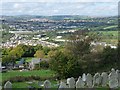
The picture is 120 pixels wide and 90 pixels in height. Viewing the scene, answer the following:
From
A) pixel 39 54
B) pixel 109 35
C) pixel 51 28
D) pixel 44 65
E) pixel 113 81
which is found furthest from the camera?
pixel 51 28

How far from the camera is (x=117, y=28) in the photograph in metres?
42.8

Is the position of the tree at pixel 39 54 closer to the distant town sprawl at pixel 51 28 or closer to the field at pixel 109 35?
the distant town sprawl at pixel 51 28

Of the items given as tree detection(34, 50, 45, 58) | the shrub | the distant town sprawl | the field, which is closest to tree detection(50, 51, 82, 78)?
the shrub

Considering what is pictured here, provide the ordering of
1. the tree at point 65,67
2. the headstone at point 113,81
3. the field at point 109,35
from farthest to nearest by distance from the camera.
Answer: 1. the field at point 109,35
2. the tree at point 65,67
3. the headstone at point 113,81

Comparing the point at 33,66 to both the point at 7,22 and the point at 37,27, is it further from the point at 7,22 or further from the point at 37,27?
the point at 37,27

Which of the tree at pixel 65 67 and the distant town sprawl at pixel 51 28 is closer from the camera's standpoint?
the tree at pixel 65 67

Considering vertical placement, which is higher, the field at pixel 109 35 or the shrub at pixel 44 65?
the field at pixel 109 35

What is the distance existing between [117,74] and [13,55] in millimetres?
14360

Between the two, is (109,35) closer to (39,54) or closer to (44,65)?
(39,54)

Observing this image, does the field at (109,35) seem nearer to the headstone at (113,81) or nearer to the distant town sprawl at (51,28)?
the distant town sprawl at (51,28)

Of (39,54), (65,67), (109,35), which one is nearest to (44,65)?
(39,54)

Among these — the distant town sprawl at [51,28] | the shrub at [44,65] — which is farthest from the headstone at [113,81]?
the distant town sprawl at [51,28]

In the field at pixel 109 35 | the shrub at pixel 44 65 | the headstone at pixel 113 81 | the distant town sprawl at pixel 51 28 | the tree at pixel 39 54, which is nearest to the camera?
the headstone at pixel 113 81

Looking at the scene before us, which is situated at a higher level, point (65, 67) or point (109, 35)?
point (65, 67)
